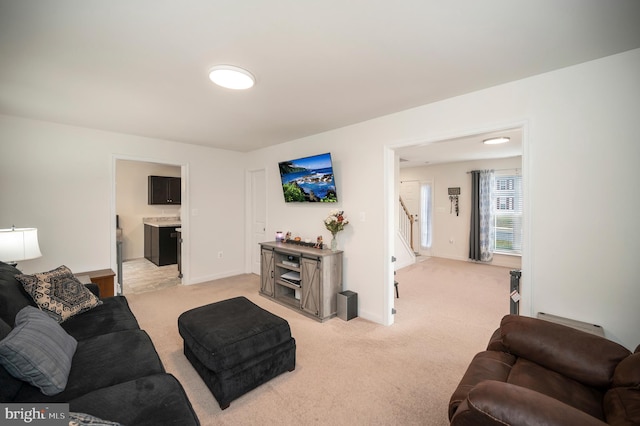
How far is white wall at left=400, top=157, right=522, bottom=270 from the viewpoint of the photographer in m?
6.64

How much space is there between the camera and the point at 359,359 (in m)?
2.51

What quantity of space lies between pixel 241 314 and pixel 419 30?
248 centimetres

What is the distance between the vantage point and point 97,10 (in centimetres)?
146

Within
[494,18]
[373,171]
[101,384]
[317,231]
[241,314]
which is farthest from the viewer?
[317,231]

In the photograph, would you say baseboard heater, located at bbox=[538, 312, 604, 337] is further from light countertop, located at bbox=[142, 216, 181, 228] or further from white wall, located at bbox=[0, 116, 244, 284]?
light countertop, located at bbox=[142, 216, 181, 228]

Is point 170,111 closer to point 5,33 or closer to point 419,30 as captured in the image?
point 5,33

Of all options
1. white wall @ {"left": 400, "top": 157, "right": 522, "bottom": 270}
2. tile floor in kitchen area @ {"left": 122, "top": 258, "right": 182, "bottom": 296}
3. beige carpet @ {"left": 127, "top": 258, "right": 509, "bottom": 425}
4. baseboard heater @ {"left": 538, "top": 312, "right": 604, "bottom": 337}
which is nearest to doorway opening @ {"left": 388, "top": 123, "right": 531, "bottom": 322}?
white wall @ {"left": 400, "top": 157, "right": 522, "bottom": 270}

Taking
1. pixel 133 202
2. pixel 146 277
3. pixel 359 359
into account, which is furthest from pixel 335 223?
pixel 133 202

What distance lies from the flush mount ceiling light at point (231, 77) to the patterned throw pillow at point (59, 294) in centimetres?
215

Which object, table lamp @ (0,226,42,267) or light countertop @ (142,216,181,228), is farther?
light countertop @ (142,216,181,228)

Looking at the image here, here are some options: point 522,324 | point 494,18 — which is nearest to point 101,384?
point 522,324

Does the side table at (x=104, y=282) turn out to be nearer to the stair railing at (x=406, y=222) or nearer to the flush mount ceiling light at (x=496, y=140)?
the flush mount ceiling light at (x=496, y=140)

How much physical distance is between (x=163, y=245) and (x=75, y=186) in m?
2.66

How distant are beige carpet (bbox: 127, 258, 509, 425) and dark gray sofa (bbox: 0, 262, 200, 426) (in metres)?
0.61
